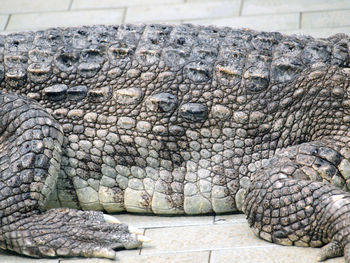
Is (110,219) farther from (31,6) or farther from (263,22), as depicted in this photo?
(31,6)

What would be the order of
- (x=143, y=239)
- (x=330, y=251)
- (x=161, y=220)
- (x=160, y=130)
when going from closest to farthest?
(x=330, y=251) < (x=143, y=239) < (x=160, y=130) < (x=161, y=220)

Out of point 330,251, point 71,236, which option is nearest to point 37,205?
point 71,236

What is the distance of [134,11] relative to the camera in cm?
872

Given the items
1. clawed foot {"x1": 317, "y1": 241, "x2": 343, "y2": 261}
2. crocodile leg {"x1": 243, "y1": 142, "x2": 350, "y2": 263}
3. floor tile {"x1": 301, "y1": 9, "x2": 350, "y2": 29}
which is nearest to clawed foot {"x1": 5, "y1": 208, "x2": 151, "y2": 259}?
crocodile leg {"x1": 243, "y1": 142, "x2": 350, "y2": 263}

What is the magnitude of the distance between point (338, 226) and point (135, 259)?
1.22 m

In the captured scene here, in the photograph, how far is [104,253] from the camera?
15.7 feet

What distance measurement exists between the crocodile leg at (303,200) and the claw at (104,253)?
2.86ft

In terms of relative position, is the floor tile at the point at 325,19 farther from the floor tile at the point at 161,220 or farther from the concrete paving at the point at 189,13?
the floor tile at the point at 161,220

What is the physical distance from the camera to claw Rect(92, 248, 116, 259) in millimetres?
4770

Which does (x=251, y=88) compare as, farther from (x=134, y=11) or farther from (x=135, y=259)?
(x=134, y=11)

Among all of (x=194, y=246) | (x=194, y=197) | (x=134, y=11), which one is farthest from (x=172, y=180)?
(x=134, y=11)

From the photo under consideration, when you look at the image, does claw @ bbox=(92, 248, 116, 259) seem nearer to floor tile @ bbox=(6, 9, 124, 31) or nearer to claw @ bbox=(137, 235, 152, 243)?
claw @ bbox=(137, 235, 152, 243)

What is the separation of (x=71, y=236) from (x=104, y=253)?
0.86ft

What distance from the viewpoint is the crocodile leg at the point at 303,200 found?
4.54m
